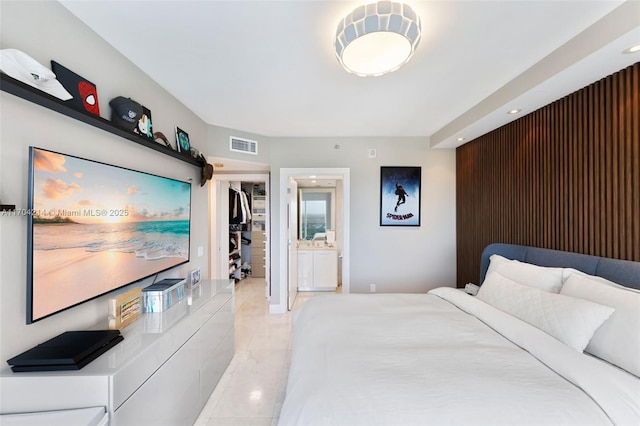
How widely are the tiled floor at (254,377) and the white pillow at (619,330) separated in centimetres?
198

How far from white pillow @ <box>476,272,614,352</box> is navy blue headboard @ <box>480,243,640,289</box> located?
405 millimetres

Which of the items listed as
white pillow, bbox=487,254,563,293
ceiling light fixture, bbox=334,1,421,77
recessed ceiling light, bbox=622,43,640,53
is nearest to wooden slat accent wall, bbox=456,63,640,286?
recessed ceiling light, bbox=622,43,640,53

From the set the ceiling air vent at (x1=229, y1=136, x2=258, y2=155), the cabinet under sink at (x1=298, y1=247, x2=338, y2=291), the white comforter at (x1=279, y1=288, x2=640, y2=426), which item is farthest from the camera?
the cabinet under sink at (x1=298, y1=247, x2=338, y2=291)

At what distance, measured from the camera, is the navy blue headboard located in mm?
1488

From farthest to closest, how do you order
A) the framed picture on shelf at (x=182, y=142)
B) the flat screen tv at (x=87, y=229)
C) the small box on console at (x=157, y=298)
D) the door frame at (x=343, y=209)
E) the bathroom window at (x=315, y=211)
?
the bathroom window at (x=315, y=211) → the door frame at (x=343, y=209) → the framed picture on shelf at (x=182, y=142) → the small box on console at (x=157, y=298) → the flat screen tv at (x=87, y=229)

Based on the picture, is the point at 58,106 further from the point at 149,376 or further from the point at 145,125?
the point at 149,376

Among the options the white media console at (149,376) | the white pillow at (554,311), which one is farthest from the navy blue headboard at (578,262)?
the white media console at (149,376)

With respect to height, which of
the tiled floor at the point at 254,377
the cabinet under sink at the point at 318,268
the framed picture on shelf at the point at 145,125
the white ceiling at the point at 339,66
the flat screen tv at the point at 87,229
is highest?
the white ceiling at the point at 339,66

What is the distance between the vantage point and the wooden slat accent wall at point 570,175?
1585 mm

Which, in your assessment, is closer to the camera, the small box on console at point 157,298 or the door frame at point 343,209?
the small box on console at point 157,298

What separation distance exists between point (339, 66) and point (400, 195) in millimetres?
2146

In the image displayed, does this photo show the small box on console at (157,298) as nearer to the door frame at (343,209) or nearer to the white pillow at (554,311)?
the door frame at (343,209)

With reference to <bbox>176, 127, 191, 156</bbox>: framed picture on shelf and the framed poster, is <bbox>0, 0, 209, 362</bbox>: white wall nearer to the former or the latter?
<bbox>176, 127, 191, 156</bbox>: framed picture on shelf

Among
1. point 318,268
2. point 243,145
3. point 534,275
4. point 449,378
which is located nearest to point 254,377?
point 449,378
